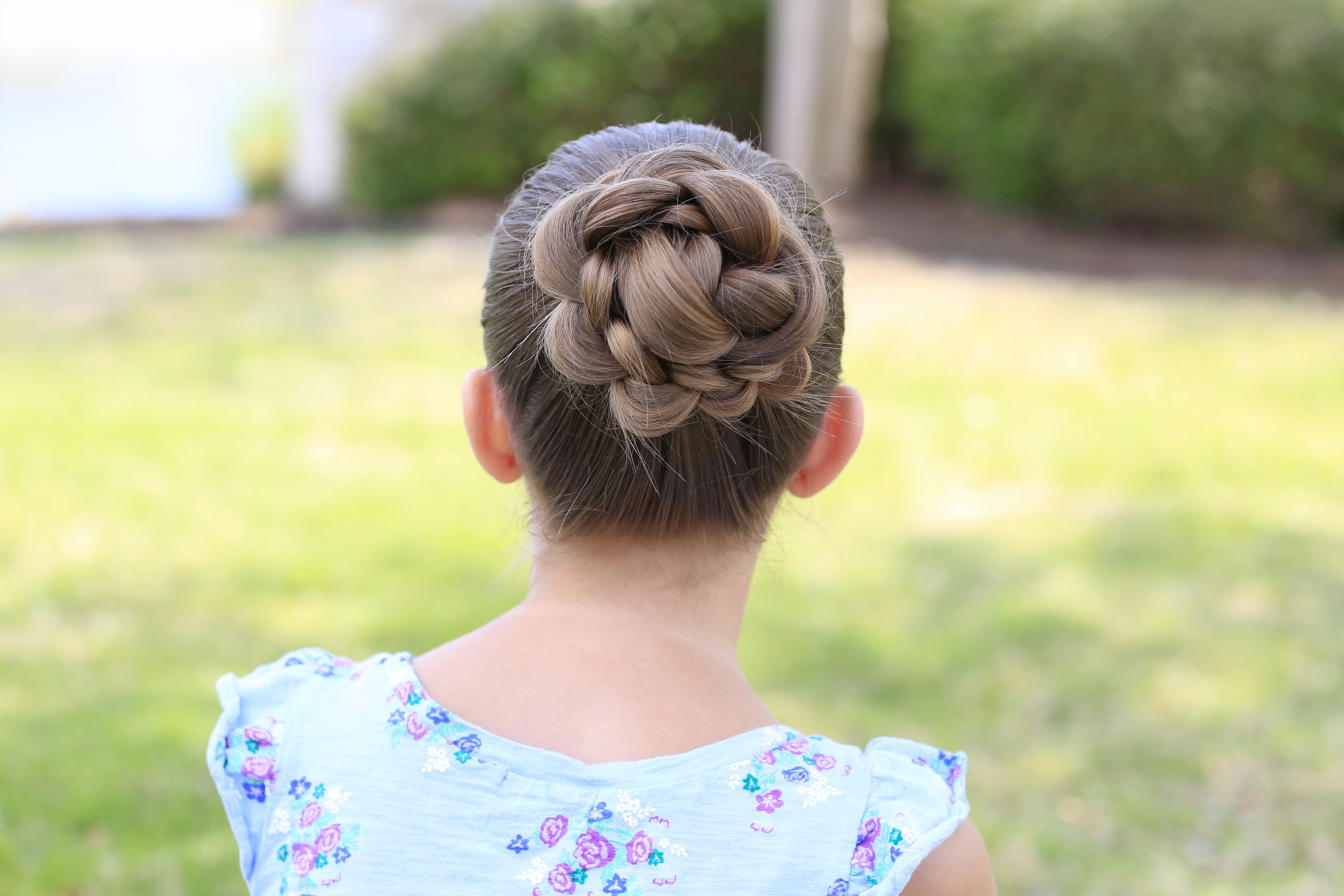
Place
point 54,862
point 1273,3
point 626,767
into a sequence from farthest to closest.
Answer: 1. point 1273,3
2. point 54,862
3. point 626,767

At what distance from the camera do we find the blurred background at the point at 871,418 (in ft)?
11.0

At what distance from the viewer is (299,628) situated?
390 centimetres

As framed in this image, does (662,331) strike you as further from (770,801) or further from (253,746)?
(253,746)

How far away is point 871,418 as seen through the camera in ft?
19.9

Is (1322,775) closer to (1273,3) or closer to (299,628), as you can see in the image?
(299,628)

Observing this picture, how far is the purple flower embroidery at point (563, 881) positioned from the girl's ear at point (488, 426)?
1.66ft

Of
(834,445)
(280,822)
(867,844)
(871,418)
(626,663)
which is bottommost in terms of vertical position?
(871,418)

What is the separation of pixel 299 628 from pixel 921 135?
8654 millimetres

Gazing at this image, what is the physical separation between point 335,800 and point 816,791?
1.73 feet

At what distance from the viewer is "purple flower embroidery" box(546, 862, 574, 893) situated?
127 cm

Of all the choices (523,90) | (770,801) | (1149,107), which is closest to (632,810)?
(770,801)

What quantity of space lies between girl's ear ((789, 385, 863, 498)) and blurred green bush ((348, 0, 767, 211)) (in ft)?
30.3

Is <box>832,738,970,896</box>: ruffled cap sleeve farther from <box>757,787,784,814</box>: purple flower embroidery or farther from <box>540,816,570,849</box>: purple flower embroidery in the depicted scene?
<box>540,816,570,849</box>: purple flower embroidery

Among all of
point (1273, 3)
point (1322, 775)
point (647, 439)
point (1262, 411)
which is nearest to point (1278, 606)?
point (1322, 775)
